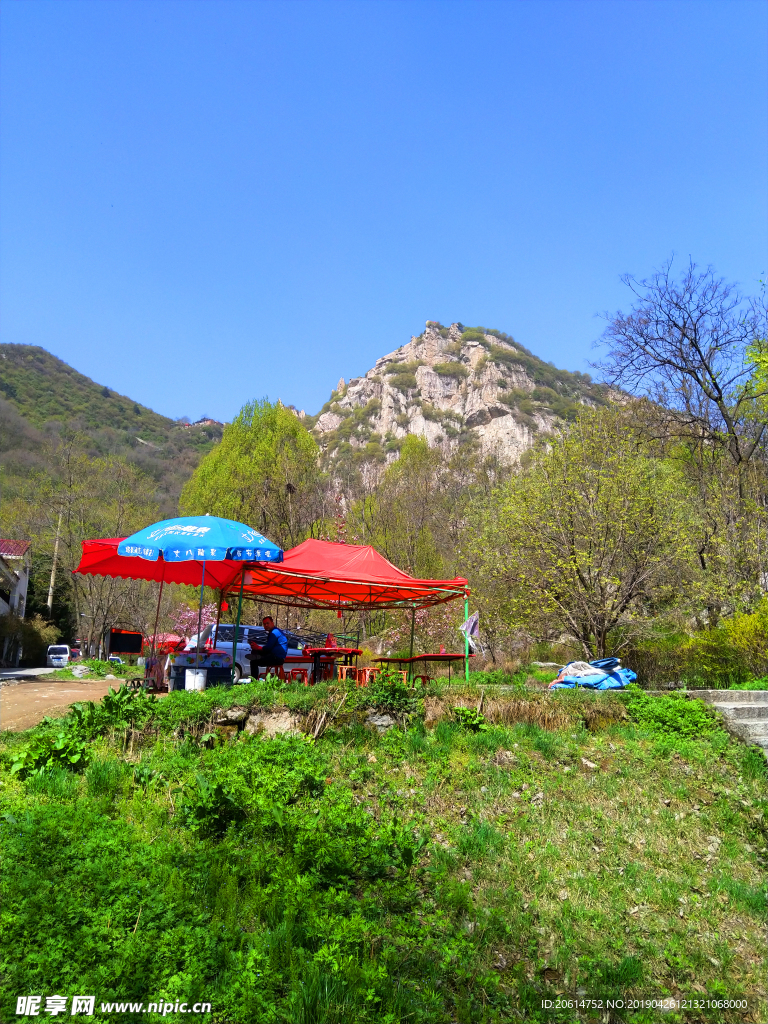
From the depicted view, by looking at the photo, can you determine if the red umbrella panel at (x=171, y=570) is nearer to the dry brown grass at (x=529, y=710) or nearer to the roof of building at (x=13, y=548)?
the dry brown grass at (x=529, y=710)

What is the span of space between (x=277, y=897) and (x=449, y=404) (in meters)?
125

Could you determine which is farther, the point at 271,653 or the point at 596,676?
the point at 596,676

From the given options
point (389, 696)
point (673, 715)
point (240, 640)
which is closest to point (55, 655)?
point (240, 640)

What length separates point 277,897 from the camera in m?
4.89

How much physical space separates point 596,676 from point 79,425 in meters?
59.4

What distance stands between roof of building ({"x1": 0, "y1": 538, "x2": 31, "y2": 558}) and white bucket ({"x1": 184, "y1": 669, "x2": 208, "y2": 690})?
31558 mm

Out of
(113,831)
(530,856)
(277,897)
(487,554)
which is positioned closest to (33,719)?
(113,831)

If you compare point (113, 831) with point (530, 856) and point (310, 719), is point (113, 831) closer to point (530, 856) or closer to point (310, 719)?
point (310, 719)

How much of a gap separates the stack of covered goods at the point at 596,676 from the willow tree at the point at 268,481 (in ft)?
56.4

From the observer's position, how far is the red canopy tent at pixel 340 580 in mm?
10797

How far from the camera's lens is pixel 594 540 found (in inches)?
555

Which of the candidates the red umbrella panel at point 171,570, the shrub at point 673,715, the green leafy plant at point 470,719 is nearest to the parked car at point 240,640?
the red umbrella panel at point 171,570

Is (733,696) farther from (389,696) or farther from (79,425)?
(79,425)

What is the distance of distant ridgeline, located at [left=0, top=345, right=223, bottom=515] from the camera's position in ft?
171
